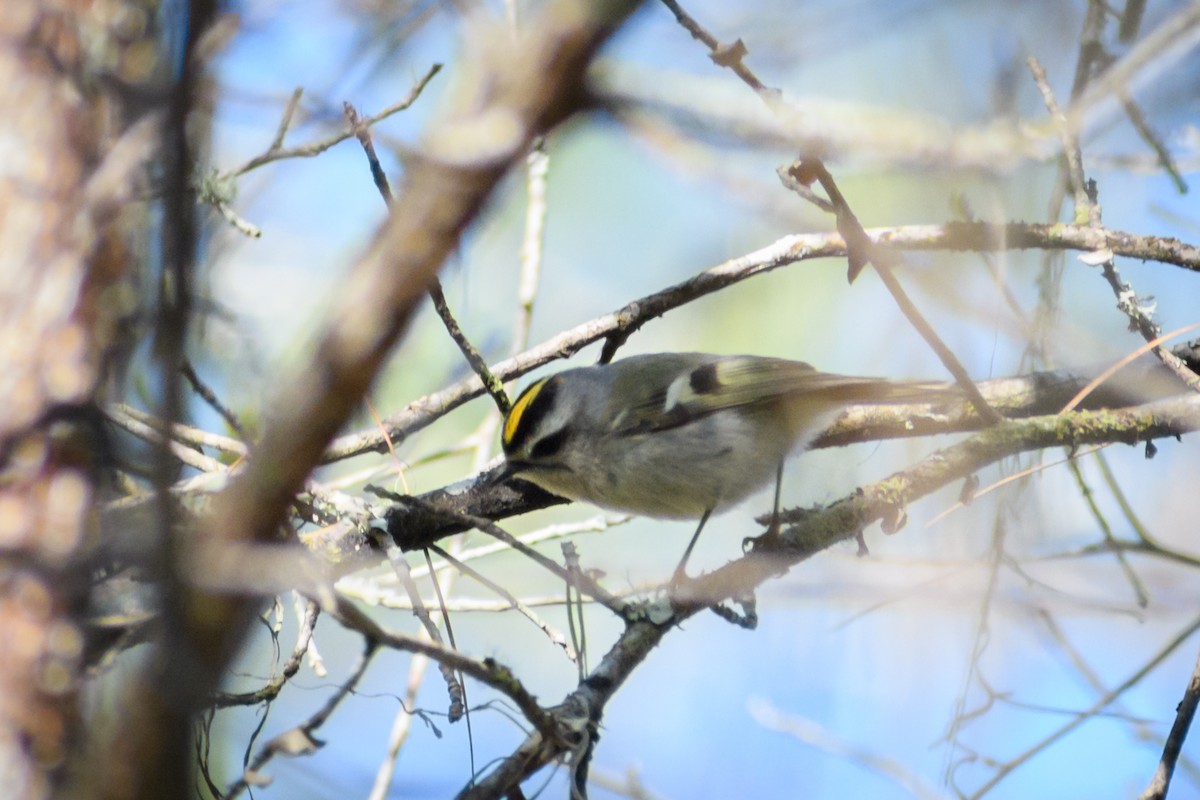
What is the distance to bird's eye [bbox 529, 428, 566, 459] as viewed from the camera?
2205mm

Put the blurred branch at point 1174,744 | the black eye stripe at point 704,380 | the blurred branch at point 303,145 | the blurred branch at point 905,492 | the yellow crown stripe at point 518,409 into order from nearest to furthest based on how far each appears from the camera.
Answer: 1. the blurred branch at point 1174,744
2. the blurred branch at point 905,492
3. the blurred branch at point 303,145
4. the yellow crown stripe at point 518,409
5. the black eye stripe at point 704,380

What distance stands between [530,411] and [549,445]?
0.10 meters

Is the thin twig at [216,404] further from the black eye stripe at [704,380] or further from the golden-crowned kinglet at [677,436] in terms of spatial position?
the black eye stripe at [704,380]

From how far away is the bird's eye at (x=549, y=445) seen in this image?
221 cm

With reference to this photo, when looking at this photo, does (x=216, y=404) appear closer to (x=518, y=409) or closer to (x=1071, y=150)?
(x=518, y=409)

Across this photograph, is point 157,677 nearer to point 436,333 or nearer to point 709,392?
point 709,392

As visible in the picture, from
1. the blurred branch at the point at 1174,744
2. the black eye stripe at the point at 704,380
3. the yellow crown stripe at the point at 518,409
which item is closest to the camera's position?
the blurred branch at the point at 1174,744

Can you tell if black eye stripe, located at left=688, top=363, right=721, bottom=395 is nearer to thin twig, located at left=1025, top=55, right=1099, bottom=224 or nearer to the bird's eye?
the bird's eye

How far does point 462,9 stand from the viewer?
1528mm

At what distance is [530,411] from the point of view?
2287 millimetres

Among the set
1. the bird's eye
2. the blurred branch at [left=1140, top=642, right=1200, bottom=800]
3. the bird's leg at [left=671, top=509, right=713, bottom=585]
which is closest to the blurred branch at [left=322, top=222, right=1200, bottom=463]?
the bird's eye

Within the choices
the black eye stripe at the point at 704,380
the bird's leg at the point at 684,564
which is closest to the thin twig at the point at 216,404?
the bird's leg at the point at 684,564

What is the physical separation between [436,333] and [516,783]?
2.55 m

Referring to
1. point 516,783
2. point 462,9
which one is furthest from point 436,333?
point 516,783
